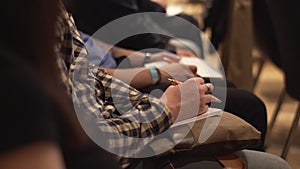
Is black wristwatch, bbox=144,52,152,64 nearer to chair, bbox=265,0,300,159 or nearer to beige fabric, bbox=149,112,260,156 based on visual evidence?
chair, bbox=265,0,300,159

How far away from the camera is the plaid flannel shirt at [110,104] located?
1167 mm

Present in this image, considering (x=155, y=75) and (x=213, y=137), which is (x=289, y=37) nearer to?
(x=155, y=75)

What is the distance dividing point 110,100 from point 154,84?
37 centimetres

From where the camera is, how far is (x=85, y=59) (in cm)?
131

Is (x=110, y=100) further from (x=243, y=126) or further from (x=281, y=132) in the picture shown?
(x=281, y=132)

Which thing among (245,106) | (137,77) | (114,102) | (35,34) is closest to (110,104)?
(114,102)

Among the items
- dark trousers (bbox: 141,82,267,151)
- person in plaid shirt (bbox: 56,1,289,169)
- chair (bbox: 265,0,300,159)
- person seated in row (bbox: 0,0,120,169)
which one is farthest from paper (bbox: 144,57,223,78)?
person seated in row (bbox: 0,0,120,169)

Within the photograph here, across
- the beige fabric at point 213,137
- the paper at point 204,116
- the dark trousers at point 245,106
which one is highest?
the paper at point 204,116

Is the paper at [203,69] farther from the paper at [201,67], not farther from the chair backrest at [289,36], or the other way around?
the chair backrest at [289,36]

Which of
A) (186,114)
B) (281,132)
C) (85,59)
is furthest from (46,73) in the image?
(281,132)

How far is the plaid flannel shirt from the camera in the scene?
1.17 meters

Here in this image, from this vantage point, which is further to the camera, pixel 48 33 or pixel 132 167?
pixel 132 167

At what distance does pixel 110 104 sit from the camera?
4.59 feet

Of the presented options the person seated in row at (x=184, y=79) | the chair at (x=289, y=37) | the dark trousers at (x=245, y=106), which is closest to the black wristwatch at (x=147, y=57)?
the person seated in row at (x=184, y=79)
